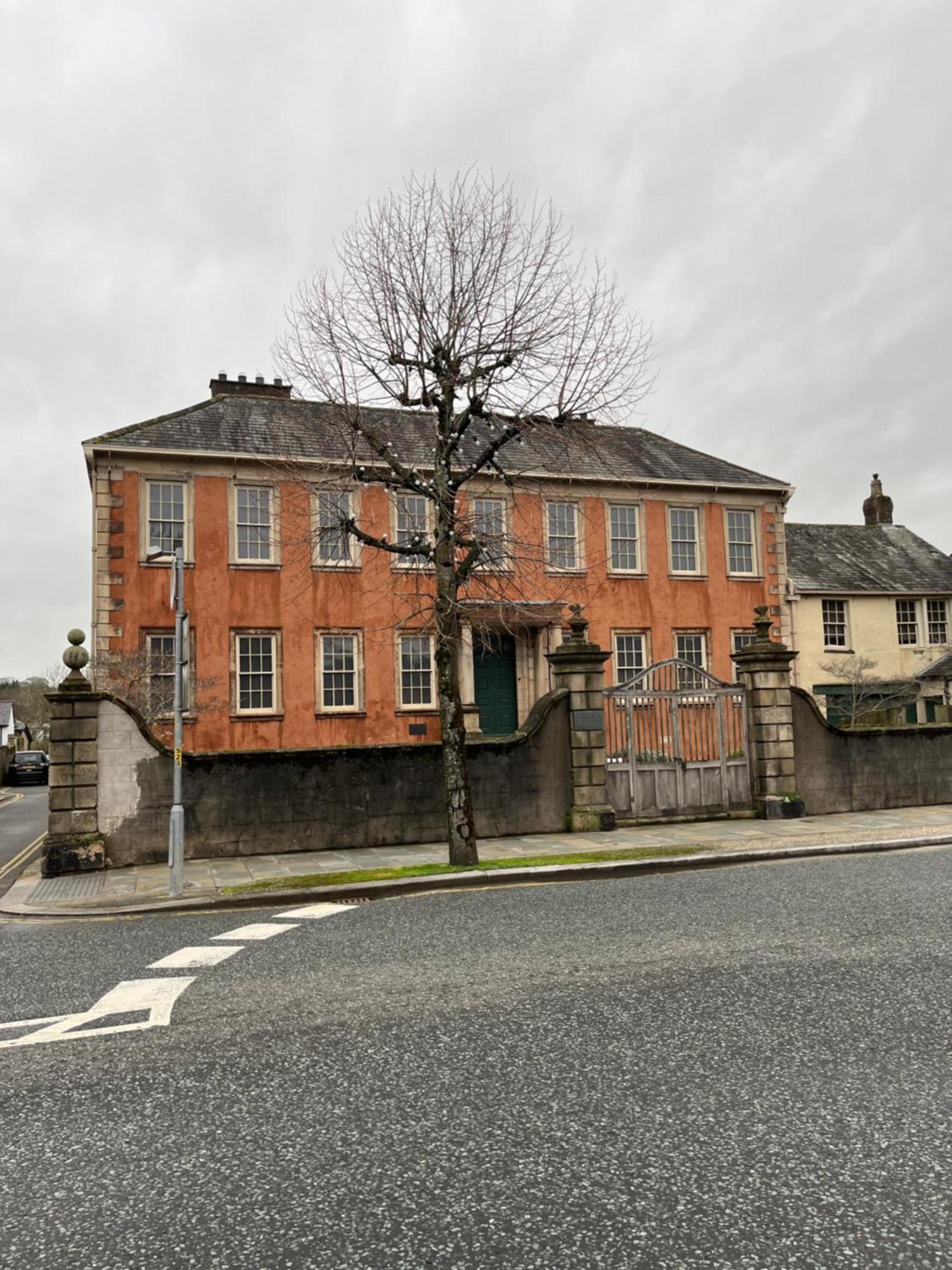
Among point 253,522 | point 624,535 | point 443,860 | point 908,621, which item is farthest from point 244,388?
point 908,621

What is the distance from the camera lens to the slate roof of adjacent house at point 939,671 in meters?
33.0

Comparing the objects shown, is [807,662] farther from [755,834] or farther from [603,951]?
[603,951]

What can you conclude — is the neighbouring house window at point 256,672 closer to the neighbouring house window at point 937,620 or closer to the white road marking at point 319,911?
the white road marking at point 319,911

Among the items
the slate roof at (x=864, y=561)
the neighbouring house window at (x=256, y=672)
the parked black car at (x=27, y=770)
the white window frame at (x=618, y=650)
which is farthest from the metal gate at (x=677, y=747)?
the parked black car at (x=27, y=770)

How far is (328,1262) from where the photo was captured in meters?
2.77

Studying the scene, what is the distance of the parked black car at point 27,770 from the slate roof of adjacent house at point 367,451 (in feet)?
88.7

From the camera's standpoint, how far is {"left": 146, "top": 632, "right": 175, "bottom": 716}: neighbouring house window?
21.5 meters

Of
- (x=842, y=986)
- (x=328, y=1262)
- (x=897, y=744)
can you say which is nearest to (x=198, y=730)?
(x=897, y=744)

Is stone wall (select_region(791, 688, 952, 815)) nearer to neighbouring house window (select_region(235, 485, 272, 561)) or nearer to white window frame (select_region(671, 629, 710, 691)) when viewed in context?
white window frame (select_region(671, 629, 710, 691))

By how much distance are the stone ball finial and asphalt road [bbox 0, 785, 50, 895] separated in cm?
308

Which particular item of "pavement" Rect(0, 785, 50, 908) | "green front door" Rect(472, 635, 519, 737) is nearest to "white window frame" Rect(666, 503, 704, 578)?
"green front door" Rect(472, 635, 519, 737)

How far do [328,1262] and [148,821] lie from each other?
11.2 meters

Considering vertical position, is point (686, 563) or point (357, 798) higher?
point (686, 563)

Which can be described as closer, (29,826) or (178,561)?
(178,561)
